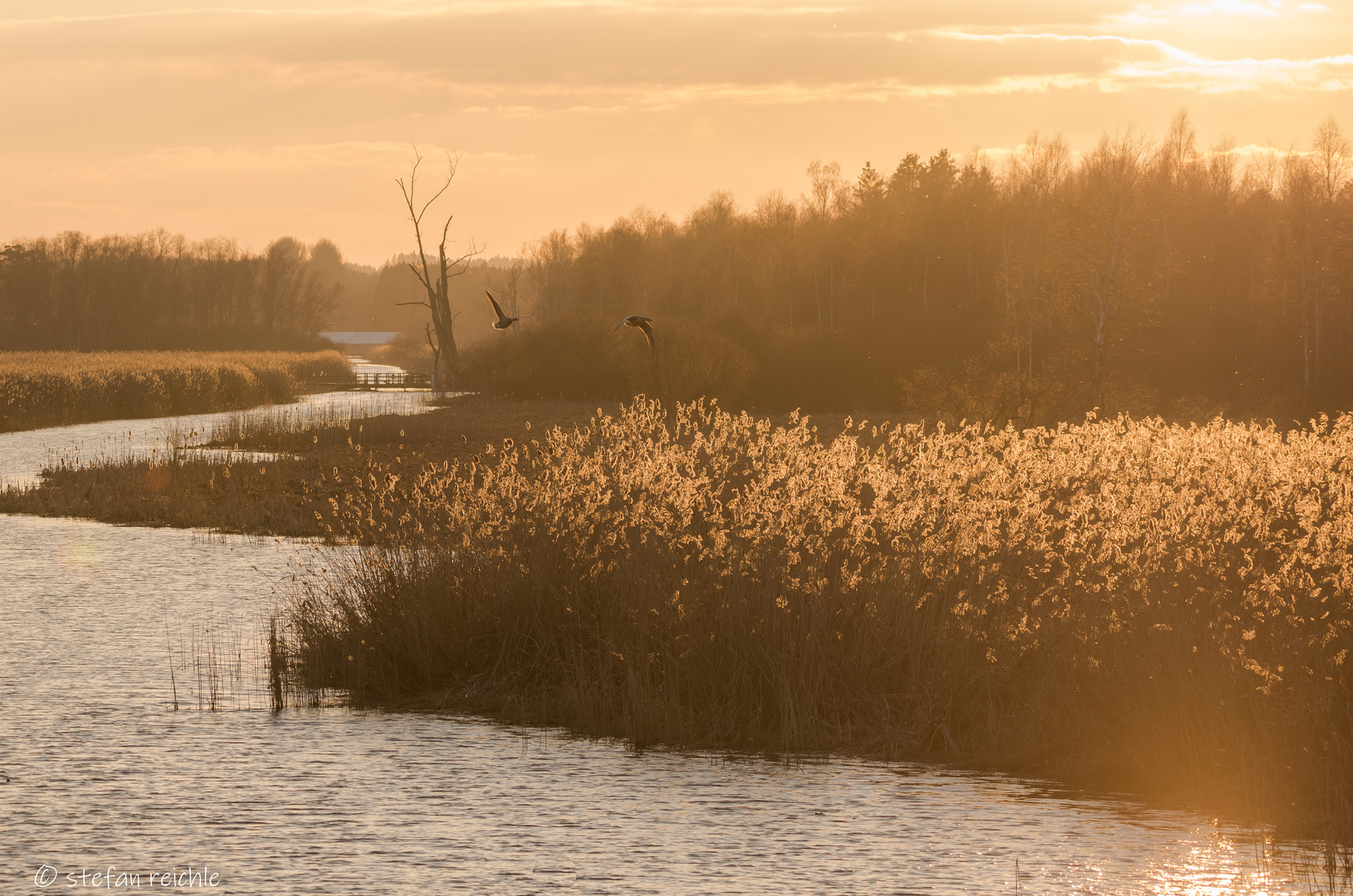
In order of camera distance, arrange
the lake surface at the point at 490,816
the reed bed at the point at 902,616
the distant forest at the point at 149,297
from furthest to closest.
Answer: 1. the distant forest at the point at 149,297
2. the reed bed at the point at 902,616
3. the lake surface at the point at 490,816

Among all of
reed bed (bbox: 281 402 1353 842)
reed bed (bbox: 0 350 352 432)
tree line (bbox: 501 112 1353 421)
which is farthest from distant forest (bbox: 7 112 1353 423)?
reed bed (bbox: 281 402 1353 842)

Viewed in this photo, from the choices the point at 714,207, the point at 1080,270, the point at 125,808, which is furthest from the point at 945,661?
the point at 714,207

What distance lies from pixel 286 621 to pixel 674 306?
8028cm

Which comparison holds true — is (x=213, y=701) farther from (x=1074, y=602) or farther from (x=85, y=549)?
(x=85, y=549)

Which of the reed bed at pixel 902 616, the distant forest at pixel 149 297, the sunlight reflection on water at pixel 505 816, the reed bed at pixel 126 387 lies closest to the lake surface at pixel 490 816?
the sunlight reflection on water at pixel 505 816

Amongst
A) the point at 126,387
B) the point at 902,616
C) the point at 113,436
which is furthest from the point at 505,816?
the point at 126,387

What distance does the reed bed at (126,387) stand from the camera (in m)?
50.2

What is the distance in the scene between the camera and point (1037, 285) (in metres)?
69.6

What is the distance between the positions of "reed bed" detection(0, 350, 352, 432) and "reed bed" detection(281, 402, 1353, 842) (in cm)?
4167

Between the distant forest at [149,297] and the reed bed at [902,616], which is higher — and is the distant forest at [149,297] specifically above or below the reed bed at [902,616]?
above

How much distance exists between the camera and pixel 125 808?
27.0 ft

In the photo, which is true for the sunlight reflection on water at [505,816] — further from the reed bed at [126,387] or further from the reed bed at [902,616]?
the reed bed at [126,387]

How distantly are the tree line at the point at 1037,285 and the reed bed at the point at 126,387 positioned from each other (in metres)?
19.0

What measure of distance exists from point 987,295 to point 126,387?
51996 mm
